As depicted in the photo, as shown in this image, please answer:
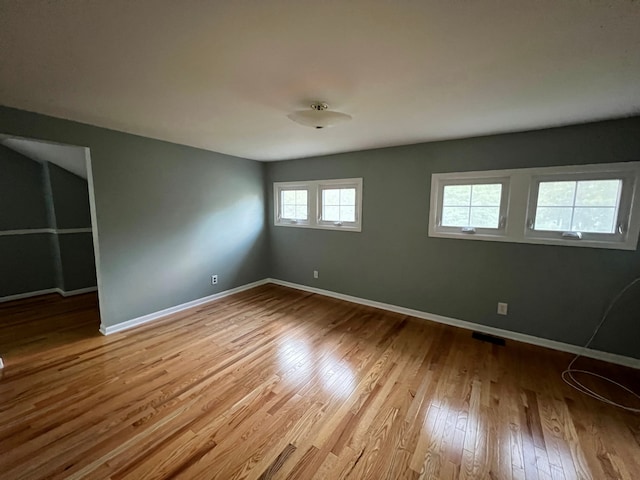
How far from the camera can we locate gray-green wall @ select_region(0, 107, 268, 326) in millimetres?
2737

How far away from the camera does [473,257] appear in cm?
297

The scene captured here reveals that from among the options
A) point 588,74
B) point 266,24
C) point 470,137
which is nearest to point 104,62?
point 266,24

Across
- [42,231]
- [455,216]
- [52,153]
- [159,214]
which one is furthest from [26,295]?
[455,216]

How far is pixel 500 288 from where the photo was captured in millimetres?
2848

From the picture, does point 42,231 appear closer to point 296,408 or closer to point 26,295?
point 26,295

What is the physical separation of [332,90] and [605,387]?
3.17m

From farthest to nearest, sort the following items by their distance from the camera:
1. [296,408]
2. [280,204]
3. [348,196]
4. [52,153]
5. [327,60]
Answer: [280,204]
[348,196]
[52,153]
[296,408]
[327,60]

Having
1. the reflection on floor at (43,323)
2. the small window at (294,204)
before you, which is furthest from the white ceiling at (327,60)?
the reflection on floor at (43,323)

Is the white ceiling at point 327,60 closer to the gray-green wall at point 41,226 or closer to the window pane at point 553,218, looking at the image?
the window pane at point 553,218

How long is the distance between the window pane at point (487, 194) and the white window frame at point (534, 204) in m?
0.08

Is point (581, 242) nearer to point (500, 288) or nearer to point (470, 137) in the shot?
point (500, 288)

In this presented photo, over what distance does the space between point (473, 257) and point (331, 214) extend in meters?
2.02

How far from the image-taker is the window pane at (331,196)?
13.0 feet

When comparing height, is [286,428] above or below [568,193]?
below
